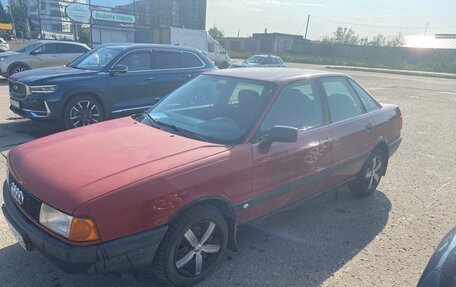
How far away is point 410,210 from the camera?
4.36 meters

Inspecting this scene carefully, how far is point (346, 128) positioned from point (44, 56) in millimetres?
12526

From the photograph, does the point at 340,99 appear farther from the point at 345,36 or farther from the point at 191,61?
the point at 345,36

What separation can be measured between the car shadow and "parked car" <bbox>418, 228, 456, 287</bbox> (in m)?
0.90

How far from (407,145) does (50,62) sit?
12076 millimetres

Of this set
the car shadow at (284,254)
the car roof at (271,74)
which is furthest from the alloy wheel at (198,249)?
the car roof at (271,74)

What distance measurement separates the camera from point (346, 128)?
3.95 m

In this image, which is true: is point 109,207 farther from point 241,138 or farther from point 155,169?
point 241,138

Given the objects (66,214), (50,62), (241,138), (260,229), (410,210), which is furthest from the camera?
(50,62)

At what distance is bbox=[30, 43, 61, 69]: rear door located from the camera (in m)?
13.0

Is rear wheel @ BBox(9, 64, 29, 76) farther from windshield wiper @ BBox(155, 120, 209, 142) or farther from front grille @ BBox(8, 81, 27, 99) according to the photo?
windshield wiper @ BBox(155, 120, 209, 142)

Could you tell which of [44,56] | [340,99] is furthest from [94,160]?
[44,56]

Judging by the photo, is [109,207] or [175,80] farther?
[175,80]

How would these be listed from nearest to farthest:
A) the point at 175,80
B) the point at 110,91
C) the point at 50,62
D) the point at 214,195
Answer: the point at 214,195 < the point at 110,91 < the point at 175,80 < the point at 50,62

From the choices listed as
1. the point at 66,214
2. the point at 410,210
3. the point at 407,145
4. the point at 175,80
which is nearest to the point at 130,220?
the point at 66,214
